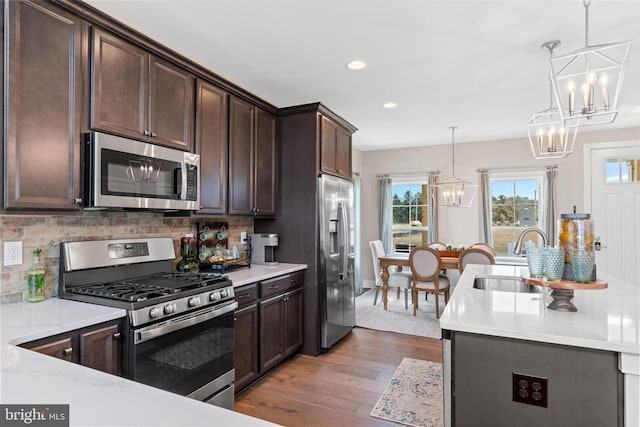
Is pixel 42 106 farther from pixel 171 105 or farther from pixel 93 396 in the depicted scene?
pixel 93 396

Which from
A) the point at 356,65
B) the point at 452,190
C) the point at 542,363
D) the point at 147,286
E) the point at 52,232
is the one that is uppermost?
the point at 356,65

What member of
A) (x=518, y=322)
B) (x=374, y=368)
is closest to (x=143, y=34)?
(x=518, y=322)

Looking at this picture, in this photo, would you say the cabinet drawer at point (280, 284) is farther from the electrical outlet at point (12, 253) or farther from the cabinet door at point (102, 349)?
the electrical outlet at point (12, 253)

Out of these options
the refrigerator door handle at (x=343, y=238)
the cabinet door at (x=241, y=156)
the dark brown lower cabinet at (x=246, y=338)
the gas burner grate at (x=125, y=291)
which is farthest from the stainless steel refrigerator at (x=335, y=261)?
the gas burner grate at (x=125, y=291)

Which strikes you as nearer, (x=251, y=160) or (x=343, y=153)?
(x=251, y=160)

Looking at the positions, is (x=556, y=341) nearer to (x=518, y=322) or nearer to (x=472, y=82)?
(x=518, y=322)

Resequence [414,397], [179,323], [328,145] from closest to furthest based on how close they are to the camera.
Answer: [179,323] → [414,397] → [328,145]

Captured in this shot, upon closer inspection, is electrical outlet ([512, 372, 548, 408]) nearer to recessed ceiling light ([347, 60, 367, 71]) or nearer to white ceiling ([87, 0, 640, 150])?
white ceiling ([87, 0, 640, 150])

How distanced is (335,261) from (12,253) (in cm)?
264

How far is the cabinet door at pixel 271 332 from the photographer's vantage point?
2.92 metres

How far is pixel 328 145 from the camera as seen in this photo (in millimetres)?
3797

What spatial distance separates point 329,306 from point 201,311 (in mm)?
1736

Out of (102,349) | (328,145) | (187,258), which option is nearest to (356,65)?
(328,145)

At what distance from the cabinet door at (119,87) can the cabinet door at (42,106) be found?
0.09 meters
